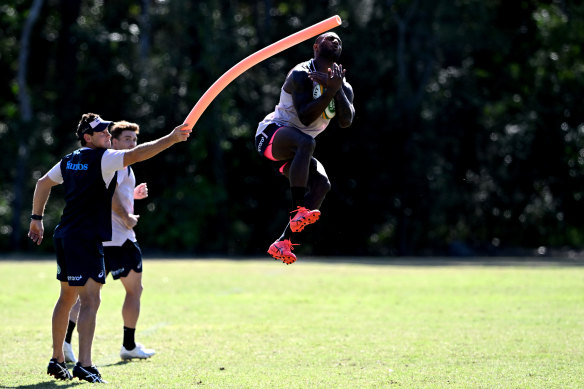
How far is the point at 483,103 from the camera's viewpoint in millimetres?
34219

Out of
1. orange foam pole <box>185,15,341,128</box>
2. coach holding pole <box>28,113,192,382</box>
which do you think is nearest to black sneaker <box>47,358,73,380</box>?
coach holding pole <box>28,113,192,382</box>

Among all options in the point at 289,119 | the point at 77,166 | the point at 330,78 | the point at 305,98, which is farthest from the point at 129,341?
the point at 330,78

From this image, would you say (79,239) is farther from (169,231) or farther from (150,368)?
(169,231)

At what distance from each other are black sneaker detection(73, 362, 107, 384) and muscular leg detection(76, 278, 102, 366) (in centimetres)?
5

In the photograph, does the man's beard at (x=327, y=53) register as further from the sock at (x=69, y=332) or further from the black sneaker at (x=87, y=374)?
the sock at (x=69, y=332)

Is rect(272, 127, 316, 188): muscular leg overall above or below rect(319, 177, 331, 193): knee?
above

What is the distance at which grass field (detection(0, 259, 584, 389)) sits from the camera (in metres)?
8.67

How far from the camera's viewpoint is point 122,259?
10.1m

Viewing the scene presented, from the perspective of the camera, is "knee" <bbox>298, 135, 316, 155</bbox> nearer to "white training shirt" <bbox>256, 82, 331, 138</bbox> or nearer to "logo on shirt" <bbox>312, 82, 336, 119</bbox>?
"white training shirt" <bbox>256, 82, 331, 138</bbox>

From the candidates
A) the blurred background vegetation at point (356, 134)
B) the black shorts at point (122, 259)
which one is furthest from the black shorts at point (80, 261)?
the blurred background vegetation at point (356, 134)

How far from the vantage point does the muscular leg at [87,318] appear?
27.7 ft

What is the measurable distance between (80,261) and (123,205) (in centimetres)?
155

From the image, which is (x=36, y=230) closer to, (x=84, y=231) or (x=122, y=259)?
(x=84, y=231)

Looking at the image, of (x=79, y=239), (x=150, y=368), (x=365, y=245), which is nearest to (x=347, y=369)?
(x=150, y=368)
